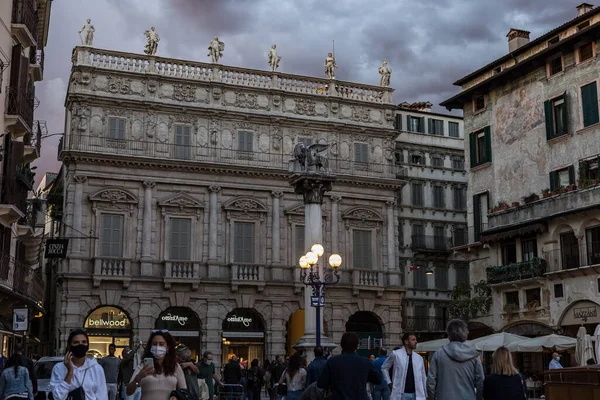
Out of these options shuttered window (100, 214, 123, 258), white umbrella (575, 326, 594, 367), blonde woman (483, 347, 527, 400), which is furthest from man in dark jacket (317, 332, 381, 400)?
shuttered window (100, 214, 123, 258)


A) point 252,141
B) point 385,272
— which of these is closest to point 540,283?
point 385,272

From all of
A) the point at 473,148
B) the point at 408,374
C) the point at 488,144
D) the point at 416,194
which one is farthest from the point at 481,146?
the point at 408,374

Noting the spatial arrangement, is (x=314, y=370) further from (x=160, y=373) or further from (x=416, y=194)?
(x=416, y=194)

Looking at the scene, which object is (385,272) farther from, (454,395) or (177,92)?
(454,395)

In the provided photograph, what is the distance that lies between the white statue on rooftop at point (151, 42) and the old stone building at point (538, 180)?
16.8 metres

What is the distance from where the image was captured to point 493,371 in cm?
902

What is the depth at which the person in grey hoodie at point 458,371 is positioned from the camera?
9172mm

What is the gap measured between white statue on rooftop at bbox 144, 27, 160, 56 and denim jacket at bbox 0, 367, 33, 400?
32.8 meters

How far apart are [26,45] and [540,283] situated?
23.1m

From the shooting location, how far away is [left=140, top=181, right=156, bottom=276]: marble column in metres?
41.9

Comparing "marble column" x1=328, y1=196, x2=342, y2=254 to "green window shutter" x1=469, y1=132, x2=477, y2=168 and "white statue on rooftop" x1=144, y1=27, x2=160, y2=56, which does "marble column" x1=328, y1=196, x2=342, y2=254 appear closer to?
"green window shutter" x1=469, y1=132, x2=477, y2=168

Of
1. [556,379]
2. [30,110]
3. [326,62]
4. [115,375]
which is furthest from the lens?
[326,62]

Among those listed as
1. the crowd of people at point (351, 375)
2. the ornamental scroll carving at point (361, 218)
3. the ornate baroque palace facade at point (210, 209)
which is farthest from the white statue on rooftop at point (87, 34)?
the crowd of people at point (351, 375)

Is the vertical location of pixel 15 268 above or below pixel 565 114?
below
